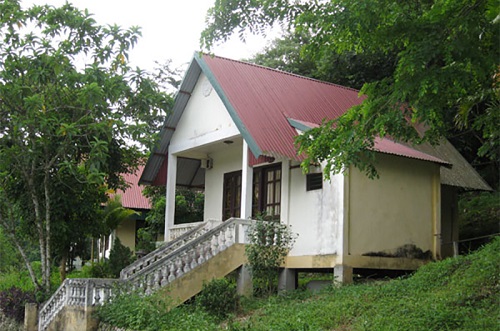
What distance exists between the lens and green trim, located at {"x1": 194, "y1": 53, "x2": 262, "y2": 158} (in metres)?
15.6

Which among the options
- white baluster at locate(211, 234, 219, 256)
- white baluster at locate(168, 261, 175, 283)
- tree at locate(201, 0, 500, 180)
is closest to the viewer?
tree at locate(201, 0, 500, 180)

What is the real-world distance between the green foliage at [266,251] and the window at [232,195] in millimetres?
3529

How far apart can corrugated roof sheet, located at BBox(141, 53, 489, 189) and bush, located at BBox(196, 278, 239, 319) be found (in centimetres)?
319

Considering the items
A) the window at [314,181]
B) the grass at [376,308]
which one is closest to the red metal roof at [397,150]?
the window at [314,181]

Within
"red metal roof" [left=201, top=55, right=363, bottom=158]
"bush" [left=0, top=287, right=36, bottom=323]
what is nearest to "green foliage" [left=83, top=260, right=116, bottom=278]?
"bush" [left=0, top=287, right=36, bottom=323]

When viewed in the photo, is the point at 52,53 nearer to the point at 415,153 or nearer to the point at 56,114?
the point at 56,114

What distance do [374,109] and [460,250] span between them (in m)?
11.6

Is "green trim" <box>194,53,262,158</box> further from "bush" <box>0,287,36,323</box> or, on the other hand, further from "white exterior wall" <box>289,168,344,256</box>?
"bush" <box>0,287,36,323</box>

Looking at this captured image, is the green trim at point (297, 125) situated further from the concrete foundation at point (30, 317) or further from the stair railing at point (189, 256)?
the concrete foundation at point (30, 317)

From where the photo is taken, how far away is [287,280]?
1658cm

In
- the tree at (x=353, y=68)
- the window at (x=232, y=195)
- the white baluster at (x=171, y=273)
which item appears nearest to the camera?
the white baluster at (x=171, y=273)

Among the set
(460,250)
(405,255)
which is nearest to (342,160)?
(405,255)

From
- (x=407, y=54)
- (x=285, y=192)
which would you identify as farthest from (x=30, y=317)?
(x=407, y=54)

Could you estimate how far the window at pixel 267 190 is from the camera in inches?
702
